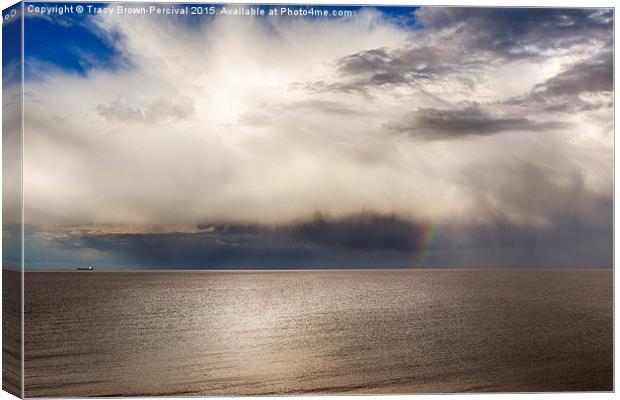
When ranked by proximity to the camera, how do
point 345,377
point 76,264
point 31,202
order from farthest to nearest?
1. point 76,264
2. point 345,377
3. point 31,202

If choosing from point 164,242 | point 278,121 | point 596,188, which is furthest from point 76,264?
point 596,188

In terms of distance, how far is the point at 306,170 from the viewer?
31.3 feet

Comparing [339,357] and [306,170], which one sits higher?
[306,170]

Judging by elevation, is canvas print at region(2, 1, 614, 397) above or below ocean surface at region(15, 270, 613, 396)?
above

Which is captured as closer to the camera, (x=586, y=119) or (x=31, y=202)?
(x=31, y=202)

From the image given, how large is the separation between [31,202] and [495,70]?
5618 mm

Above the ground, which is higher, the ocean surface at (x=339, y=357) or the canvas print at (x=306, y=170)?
the canvas print at (x=306, y=170)

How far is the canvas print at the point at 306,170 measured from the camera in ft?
28.9

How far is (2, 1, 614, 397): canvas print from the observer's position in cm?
880

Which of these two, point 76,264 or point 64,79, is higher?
point 64,79

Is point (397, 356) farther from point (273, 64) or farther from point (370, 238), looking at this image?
point (273, 64)

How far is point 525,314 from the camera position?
9.80 m

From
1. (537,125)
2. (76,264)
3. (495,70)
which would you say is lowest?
(76,264)

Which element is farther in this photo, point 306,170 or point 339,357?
point 339,357
